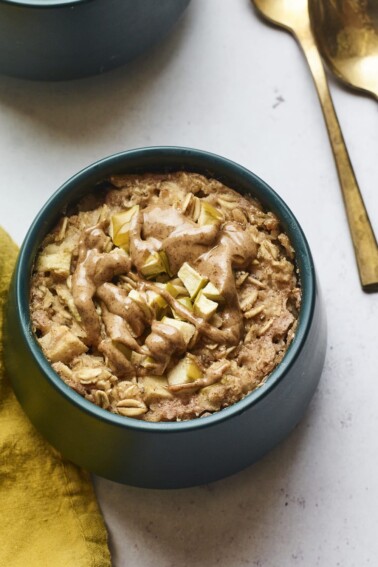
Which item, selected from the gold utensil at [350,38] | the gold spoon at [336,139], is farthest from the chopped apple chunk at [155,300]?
the gold utensil at [350,38]

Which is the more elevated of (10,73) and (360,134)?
(10,73)

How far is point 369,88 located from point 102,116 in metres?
0.56

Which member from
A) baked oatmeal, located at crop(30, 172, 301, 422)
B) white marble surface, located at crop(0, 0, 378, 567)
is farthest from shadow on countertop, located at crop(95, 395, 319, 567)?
baked oatmeal, located at crop(30, 172, 301, 422)

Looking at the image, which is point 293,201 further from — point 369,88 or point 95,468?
point 95,468

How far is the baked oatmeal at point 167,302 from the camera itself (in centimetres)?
169

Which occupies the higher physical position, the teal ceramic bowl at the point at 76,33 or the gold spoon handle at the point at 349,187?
the teal ceramic bowl at the point at 76,33

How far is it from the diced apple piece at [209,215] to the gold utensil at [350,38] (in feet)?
1.80

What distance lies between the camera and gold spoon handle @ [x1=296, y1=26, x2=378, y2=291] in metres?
2.04

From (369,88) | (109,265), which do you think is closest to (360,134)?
(369,88)

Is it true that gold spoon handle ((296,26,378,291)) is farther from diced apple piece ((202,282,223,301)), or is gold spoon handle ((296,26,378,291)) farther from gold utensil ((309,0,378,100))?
diced apple piece ((202,282,223,301))

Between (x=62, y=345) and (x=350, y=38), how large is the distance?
953mm

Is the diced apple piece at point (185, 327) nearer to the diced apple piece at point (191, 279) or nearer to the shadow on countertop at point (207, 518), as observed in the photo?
the diced apple piece at point (191, 279)

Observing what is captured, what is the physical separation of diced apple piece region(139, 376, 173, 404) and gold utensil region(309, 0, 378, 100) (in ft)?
2.76

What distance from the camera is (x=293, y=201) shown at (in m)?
2.11
